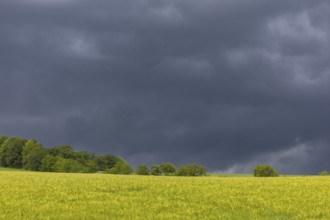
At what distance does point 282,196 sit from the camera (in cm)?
3150

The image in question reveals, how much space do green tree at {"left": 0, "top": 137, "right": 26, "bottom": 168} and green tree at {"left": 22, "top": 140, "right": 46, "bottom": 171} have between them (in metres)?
5.49

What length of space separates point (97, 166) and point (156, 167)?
4147cm

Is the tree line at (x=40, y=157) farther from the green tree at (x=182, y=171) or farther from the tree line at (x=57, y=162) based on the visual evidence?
the green tree at (x=182, y=171)

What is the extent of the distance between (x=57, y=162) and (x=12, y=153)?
103 ft

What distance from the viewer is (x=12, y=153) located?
186 m

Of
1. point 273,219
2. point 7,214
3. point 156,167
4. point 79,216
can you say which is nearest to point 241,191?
point 273,219

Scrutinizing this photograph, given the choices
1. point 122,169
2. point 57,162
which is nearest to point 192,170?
point 122,169

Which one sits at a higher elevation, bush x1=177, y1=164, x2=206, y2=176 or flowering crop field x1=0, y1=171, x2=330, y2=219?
bush x1=177, y1=164, x2=206, y2=176

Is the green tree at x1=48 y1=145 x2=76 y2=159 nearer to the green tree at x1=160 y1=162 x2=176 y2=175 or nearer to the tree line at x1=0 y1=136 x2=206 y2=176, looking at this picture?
the tree line at x1=0 y1=136 x2=206 y2=176

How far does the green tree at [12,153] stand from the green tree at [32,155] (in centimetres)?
549

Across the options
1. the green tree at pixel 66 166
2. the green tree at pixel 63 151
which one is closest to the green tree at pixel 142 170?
the green tree at pixel 66 166

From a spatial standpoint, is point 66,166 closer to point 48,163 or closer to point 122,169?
point 48,163

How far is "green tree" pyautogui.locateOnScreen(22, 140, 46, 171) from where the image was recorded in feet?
579

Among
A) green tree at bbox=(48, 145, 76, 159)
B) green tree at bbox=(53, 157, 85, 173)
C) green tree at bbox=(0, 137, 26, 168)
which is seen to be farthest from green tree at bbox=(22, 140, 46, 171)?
green tree at bbox=(53, 157, 85, 173)
